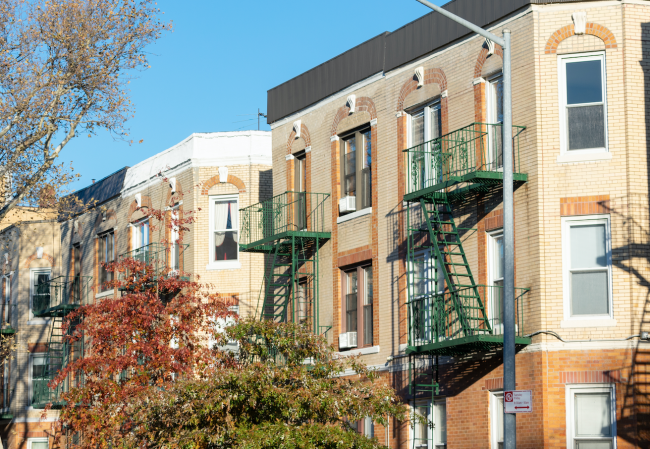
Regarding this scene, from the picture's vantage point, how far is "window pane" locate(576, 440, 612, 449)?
20.0m

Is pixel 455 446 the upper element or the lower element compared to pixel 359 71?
lower

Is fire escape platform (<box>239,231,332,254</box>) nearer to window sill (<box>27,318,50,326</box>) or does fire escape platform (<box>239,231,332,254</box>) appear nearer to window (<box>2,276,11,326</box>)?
window sill (<box>27,318,50,326</box>)

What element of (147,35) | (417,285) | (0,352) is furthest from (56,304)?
(417,285)

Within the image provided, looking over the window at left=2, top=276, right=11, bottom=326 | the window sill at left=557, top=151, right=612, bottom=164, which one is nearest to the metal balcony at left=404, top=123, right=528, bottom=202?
the window sill at left=557, top=151, right=612, bottom=164

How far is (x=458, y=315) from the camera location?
70.8ft

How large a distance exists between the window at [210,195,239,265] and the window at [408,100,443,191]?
31.9 feet

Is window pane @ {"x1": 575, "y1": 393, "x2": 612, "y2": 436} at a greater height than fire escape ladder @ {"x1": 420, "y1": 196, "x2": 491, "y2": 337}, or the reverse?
fire escape ladder @ {"x1": 420, "y1": 196, "x2": 491, "y2": 337}

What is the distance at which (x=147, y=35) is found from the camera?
32188 millimetres

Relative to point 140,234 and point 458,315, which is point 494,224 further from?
point 140,234

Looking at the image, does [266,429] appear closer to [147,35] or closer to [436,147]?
[436,147]

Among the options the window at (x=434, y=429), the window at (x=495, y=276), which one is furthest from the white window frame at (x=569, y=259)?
the window at (x=434, y=429)

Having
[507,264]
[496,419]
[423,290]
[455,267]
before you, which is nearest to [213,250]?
[423,290]

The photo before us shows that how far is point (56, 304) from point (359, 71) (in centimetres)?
2176

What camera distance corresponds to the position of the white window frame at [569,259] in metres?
20.5
